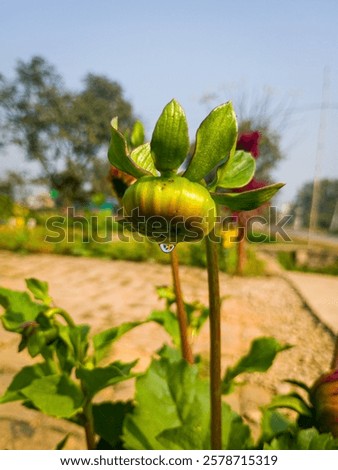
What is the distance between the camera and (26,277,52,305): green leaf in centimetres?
73

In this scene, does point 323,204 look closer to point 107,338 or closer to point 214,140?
→ point 107,338

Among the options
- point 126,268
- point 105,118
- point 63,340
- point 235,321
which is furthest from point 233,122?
point 105,118

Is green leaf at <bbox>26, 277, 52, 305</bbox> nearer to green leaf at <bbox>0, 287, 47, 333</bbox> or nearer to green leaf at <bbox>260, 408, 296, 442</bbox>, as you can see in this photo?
green leaf at <bbox>0, 287, 47, 333</bbox>

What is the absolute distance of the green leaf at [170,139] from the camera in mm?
350

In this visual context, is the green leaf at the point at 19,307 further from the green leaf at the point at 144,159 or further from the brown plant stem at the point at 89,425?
the green leaf at the point at 144,159

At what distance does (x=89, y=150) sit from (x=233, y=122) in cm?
2012

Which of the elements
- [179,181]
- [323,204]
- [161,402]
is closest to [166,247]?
[179,181]

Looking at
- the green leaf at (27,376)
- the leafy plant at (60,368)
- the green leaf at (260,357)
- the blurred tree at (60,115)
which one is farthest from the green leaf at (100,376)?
the blurred tree at (60,115)

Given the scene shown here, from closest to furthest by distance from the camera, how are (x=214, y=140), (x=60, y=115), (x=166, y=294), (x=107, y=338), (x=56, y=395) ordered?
(x=214, y=140) < (x=56, y=395) < (x=107, y=338) < (x=166, y=294) < (x=60, y=115)

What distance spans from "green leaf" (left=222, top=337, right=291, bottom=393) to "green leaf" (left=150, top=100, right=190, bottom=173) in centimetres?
47

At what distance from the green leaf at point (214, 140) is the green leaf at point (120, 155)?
0.18ft

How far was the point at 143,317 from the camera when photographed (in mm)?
2510

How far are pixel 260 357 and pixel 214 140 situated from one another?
50 cm

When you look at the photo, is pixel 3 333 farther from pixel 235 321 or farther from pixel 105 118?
pixel 105 118
